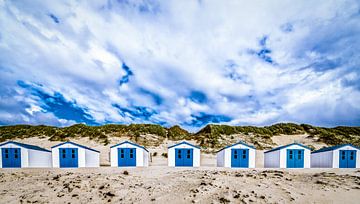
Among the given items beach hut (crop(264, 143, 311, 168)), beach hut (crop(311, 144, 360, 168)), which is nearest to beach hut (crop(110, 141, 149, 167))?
beach hut (crop(264, 143, 311, 168))

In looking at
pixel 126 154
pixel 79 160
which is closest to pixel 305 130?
pixel 126 154

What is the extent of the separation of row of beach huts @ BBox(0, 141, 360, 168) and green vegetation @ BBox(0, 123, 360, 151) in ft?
50.3

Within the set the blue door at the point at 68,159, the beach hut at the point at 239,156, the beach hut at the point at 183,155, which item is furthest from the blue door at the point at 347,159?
the blue door at the point at 68,159

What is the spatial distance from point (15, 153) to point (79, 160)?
19.0 ft

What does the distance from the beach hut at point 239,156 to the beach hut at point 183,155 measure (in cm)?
285

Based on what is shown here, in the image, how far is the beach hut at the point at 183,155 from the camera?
69.4 ft

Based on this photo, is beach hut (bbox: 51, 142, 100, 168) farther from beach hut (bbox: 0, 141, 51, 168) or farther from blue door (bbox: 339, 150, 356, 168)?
blue door (bbox: 339, 150, 356, 168)

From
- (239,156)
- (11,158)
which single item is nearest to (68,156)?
(11,158)

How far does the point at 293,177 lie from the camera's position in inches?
587

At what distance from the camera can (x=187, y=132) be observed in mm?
50812

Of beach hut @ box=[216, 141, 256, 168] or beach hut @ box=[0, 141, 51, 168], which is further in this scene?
beach hut @ box=[216, 141, 256, 168]

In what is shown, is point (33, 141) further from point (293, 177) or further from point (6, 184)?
point (293, 177)

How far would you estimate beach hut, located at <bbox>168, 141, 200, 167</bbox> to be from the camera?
21141mm

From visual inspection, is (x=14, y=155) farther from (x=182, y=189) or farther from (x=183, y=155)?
(x=182, y=189)
